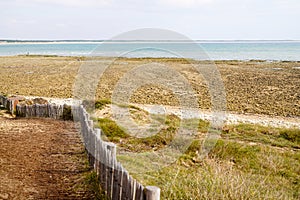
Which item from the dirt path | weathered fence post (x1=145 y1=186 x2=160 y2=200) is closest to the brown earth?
the dirt path

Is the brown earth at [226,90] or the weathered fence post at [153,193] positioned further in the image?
the brown earth at [226,90]

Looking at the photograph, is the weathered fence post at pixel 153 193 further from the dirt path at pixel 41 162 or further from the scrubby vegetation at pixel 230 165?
the dirt path at pixel 41 162

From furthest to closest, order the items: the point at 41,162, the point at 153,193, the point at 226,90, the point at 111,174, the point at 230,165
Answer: the point at 226,90, the point at 230,165, the point at 41,162, the point at 111,174, the point at 153,193

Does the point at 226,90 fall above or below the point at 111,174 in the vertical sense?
below

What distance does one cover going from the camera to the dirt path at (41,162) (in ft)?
19.7

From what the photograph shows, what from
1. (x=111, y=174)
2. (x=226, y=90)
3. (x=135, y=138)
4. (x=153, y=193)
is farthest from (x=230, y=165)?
(x=226, y=90)

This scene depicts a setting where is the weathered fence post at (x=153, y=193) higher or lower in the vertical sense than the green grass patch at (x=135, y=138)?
higher

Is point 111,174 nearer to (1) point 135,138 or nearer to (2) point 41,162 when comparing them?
(2) point 41,162

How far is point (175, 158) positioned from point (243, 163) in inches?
61.8

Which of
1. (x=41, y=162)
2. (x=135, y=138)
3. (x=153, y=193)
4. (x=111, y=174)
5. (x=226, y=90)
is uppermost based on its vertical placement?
(x=153, y=193)

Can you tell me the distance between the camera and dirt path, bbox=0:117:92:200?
5.99 m

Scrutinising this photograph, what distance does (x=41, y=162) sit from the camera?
746cm

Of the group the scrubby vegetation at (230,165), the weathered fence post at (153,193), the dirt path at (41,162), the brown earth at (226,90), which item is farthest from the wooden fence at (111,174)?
the brown earth at (226,90)

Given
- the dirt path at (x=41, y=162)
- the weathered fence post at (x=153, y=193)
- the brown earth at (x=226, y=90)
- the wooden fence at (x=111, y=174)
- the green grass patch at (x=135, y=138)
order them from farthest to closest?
the brown earth at (x=226, y=90)
the green grass patch at (x=135, y=138)
the dirt path at (x=41, y=162)
the wooden fence at (x=111, y=174)
the weathered fence post at (x=153, y=193)
